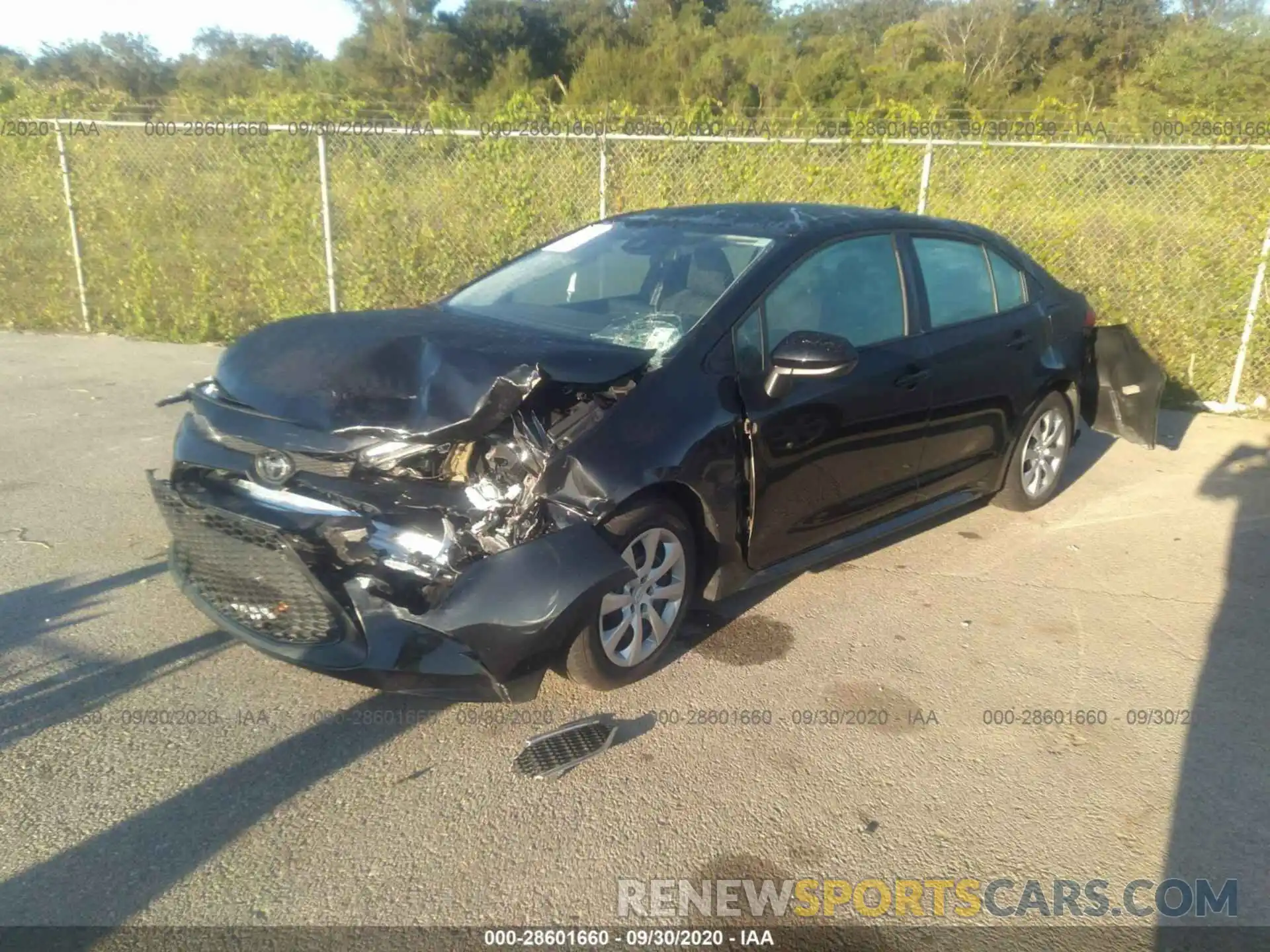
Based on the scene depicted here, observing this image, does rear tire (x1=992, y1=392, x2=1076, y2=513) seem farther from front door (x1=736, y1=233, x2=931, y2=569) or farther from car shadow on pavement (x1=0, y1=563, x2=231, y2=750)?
car shadow on pavement (x1=0, y1=563, x2=231, y2=750)

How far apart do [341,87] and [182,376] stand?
21.8 m

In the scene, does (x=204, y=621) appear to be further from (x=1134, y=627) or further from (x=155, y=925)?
(x=1134, y=627)

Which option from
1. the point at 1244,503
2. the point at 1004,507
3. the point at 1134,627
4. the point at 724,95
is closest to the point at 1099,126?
the point at 1244,503

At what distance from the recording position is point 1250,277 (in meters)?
7.82

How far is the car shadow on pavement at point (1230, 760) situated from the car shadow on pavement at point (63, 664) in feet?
11.1

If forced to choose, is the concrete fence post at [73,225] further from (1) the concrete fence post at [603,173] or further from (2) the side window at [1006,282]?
(2) the side window at [1006,282]

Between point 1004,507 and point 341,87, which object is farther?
point 341,87

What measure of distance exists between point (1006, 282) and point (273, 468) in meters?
4.01

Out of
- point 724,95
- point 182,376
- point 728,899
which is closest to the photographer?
point 728,899

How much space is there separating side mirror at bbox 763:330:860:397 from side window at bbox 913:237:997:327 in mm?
1141

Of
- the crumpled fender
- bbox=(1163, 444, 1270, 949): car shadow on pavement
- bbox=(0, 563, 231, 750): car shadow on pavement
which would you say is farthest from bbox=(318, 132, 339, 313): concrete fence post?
bbox=(1163, 444, 1270, 949): car shadow on pavement

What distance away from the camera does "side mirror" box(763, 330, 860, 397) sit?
379cm

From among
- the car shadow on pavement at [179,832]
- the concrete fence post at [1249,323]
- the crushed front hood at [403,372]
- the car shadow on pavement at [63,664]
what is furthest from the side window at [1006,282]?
the car shadow on pavement at [63,664]

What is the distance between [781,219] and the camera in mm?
4562
